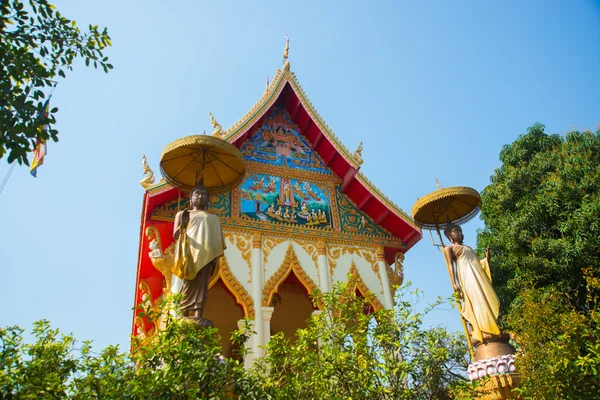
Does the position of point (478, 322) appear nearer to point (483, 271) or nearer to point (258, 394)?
point (483, 271)

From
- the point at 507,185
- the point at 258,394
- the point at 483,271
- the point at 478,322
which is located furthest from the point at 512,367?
the point at 507,185

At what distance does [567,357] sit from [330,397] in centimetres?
259

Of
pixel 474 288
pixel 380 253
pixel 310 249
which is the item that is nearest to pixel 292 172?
pixel 310 249

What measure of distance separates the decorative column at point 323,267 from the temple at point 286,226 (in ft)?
0.06

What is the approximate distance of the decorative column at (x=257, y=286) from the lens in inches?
301

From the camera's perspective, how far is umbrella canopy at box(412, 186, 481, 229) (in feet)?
25.9

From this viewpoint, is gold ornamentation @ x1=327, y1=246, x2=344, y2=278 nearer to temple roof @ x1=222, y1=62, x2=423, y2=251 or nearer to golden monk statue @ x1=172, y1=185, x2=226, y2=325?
temple roof @ x1=222, y1=62, x2=423, y2=251

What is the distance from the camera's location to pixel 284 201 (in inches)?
363

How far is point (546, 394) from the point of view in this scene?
5.11 m

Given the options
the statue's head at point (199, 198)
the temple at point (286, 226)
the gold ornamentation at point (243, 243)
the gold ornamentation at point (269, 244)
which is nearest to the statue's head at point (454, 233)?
the temple at point (286, 226)

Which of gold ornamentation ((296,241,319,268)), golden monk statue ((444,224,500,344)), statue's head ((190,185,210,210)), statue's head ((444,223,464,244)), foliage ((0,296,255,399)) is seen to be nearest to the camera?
foliage ((0,296,255,399))

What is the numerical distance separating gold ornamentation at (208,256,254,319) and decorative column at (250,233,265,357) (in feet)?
0.33

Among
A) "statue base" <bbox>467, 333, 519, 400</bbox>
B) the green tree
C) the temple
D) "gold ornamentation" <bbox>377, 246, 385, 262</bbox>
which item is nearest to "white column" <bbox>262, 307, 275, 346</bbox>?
the temple

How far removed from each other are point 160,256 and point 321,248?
2.71m
